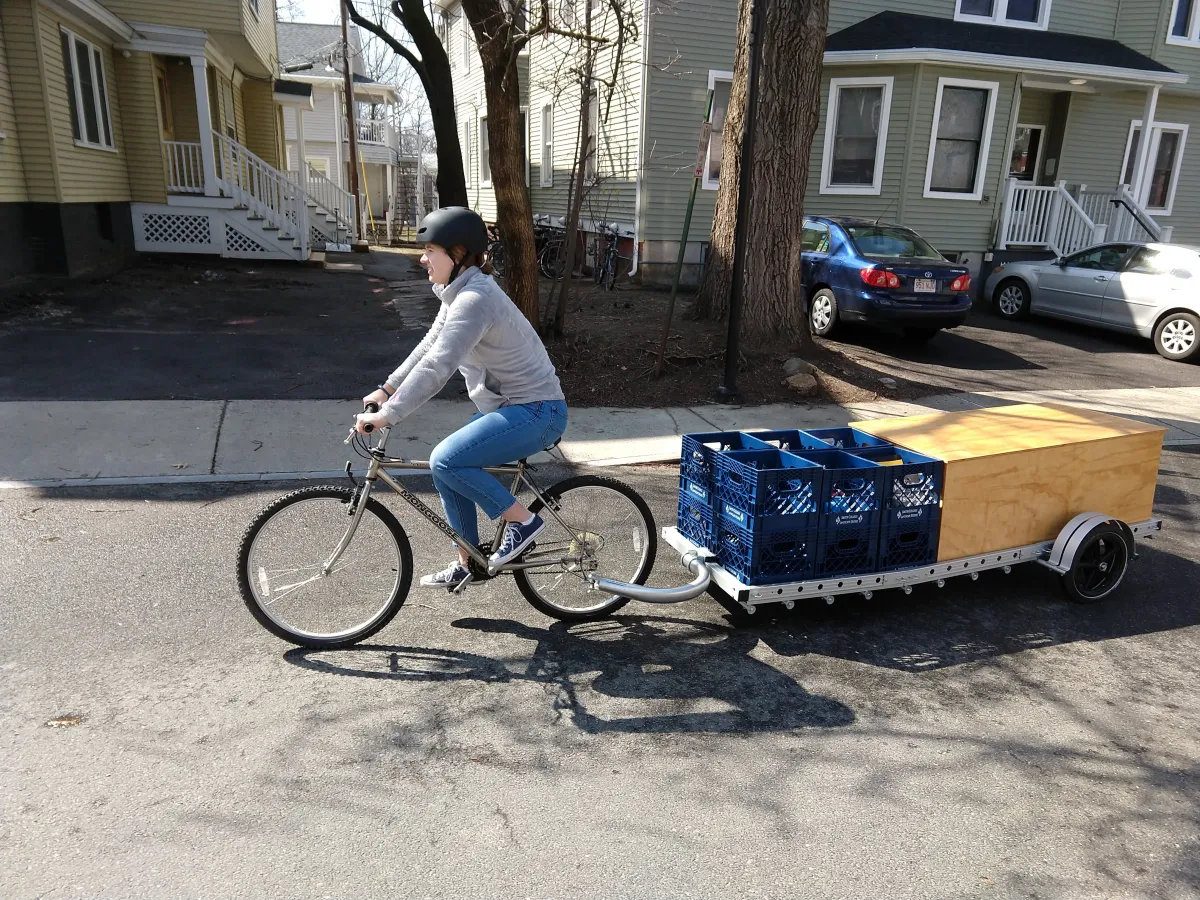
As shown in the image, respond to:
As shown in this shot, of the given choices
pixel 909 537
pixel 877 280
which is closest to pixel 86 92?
pixel 877 280

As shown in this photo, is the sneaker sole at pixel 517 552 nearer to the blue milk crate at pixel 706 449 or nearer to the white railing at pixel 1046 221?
the blue milk crate at pixel 706 449

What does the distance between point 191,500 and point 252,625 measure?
6.54 ft

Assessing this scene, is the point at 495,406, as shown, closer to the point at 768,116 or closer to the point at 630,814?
the point at 630,814

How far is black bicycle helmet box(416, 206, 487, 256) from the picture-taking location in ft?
12.3

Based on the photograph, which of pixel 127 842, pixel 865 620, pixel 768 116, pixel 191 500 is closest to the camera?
pixel 127 842

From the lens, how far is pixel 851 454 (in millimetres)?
4715

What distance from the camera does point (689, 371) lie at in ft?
31.7

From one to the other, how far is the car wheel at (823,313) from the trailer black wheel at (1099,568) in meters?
7.71

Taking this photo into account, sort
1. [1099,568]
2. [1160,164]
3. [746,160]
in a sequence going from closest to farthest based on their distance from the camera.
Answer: [1099,568], [746,160], [1160,164]

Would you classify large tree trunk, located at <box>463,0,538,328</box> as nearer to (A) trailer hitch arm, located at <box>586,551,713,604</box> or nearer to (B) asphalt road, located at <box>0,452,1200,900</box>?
(B) asphalt road, located at <box>0,452,1200,900</box>

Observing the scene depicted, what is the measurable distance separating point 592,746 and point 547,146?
20310mm

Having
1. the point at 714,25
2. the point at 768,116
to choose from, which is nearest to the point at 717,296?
the point at 768,116

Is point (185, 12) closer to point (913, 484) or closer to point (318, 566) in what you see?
point (318, 566)

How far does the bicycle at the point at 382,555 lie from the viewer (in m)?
3.95
